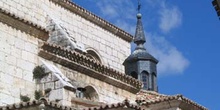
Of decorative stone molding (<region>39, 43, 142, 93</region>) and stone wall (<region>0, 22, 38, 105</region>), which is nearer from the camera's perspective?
stone wall (<region>0, 22, 38, 105</region>)

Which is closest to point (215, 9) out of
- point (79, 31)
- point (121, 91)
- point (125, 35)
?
point (121, 91)

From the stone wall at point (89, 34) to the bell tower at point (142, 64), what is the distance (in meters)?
7.19

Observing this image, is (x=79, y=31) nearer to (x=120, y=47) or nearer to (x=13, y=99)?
(x=120, y=47)

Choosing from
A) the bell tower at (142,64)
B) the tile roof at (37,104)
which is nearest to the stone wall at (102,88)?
the tile roof at (37,104)

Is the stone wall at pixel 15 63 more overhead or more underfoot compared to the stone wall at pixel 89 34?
more underfoot

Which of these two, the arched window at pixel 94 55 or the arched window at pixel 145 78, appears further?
the arched window at pixel 145 78

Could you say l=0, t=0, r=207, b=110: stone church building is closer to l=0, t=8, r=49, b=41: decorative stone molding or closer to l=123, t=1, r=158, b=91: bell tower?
l=0, t=8, r=49, b=41: decorative stone molding

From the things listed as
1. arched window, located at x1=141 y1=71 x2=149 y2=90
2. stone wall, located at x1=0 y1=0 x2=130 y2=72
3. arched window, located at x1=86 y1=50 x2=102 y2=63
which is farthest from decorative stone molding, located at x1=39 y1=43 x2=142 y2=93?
arched window, located at x1=141 y1=71 x2=149 y2=90

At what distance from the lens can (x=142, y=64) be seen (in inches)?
1175

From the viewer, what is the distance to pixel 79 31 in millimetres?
20562

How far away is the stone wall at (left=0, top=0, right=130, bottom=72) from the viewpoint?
18594 mm

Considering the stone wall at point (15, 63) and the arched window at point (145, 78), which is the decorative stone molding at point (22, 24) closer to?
the stone wall at point (15, 63)

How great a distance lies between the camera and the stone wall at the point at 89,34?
18594 millimetres

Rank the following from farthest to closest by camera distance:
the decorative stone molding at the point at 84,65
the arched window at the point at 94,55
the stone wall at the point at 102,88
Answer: the arched window at the point at 94,55 → the stone wall at the point at 102,88 → the decorative stone molding at the point at 84,65
